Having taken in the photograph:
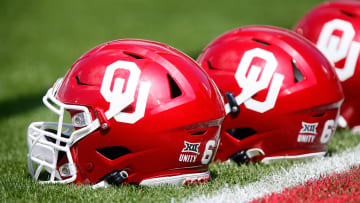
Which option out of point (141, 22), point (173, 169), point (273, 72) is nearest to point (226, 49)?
point (273, 72)

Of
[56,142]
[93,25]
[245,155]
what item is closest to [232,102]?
[245,155]

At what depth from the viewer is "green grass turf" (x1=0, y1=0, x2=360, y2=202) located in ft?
9.83

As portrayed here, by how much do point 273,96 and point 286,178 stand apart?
64cm

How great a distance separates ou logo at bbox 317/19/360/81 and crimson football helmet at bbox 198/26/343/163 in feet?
2.61

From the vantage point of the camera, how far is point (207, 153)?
3121 millimetres

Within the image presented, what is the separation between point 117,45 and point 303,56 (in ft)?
4.76

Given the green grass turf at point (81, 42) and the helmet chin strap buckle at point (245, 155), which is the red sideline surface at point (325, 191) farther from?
the helmet chin strap buckle at point (245, 155)

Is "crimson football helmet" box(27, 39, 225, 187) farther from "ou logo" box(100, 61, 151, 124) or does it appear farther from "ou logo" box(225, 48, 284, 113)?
"ou logo" box(225, 48, 284, 113)

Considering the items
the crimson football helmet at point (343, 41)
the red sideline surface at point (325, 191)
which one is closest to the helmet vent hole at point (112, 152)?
the red sideline surface at point (325, 191)

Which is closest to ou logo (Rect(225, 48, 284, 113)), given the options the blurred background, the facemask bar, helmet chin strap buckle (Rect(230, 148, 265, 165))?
helmet chin strap buckle (Rect(230, 148, 265, 165))

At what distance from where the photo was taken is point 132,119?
2896 millimetres

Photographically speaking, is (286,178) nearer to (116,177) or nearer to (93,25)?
(116,177)

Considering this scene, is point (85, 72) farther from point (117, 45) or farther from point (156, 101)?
point (156, 101)

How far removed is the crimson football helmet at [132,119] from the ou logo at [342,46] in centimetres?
193
